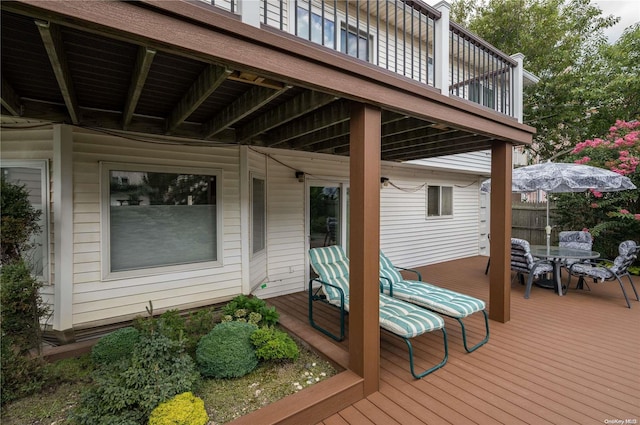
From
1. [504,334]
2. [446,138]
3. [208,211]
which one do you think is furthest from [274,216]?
[504,334]

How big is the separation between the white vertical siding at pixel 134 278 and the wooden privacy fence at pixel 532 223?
8891 mm

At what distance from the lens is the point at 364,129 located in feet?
7.66

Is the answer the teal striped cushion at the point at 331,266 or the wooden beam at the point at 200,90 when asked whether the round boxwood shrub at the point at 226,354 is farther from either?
the wooden beam at the point at 200,90

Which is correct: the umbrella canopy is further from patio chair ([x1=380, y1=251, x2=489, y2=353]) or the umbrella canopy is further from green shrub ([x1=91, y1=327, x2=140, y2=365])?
green shrub ([x1=91, y1=327, x2=140, y2=365])

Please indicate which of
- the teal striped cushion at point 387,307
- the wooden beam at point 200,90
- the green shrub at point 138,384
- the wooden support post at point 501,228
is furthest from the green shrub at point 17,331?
the wooden support post at point 501,228

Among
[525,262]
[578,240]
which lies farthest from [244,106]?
[578,240]

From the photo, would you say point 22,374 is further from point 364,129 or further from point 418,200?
point 418,200

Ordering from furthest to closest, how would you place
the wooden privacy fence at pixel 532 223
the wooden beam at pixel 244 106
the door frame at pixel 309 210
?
the wooden privacy fence at pixel 532 223 → the door frame at pixel 309 210 → the wooden beam at pixel 244 106

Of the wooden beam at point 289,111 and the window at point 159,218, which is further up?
the wooden beam at point 289,111

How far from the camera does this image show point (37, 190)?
3111mm

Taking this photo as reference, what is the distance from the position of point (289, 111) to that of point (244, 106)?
0.44 meters

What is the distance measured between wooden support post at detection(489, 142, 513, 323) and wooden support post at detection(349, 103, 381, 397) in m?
2.32

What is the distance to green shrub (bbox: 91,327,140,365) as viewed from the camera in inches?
105

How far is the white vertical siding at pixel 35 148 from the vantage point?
10.2 feet
